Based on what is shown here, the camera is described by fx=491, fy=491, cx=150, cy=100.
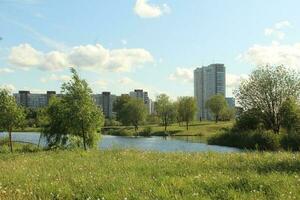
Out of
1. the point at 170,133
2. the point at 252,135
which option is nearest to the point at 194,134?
the point at 170,133

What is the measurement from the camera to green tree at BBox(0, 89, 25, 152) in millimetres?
45444

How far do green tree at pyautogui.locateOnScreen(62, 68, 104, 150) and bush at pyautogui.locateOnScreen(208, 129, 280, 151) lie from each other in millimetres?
21423

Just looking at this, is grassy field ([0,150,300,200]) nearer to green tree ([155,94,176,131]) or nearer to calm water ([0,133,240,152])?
calm water ([0,133,240,152])

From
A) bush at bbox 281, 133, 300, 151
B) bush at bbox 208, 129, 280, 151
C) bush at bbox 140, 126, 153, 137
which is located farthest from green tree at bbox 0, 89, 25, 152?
bush at bbox 140, 126, 153, 137

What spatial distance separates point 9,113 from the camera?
45.7 metres

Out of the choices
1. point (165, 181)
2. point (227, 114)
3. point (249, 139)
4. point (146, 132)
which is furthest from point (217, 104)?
point (165, 181)

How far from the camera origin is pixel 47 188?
36.9 feet

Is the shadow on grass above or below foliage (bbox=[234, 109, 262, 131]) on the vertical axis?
below

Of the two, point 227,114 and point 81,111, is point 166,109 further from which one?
point 81,111

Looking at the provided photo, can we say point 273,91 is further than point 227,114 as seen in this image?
No

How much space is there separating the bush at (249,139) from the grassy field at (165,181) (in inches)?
1648

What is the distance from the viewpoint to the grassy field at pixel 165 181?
9.74 m

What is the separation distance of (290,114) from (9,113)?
4098cm

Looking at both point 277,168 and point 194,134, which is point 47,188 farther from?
point 194,134
